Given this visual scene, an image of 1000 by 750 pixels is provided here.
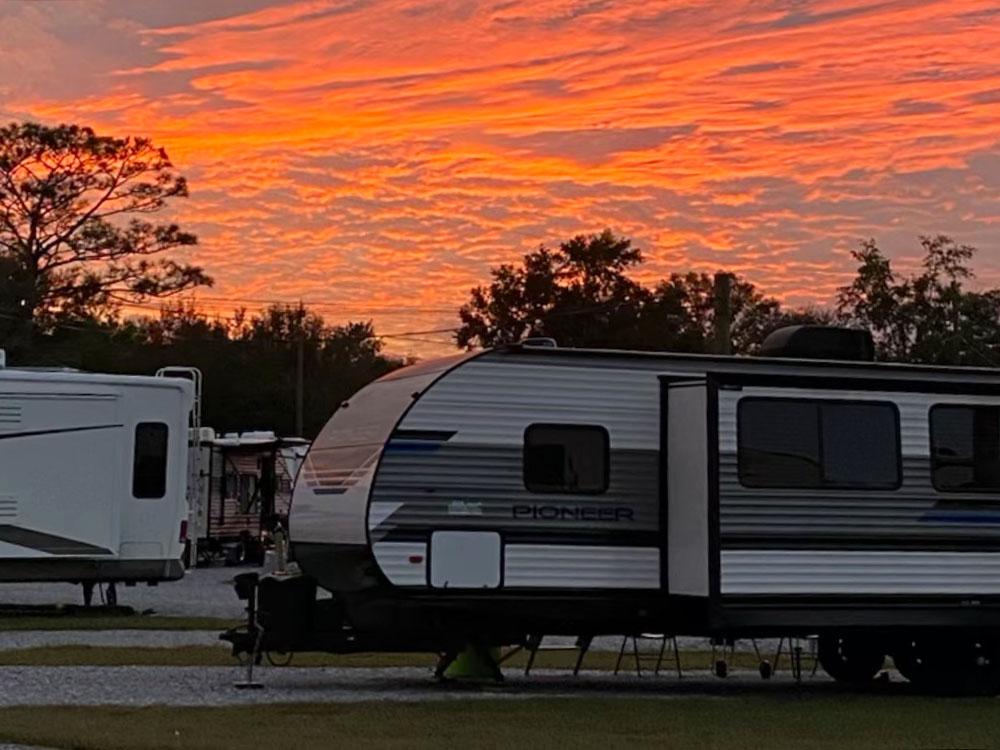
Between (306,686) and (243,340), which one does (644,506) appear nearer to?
(306,686)

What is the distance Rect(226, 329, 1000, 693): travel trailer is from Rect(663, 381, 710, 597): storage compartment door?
18 mm

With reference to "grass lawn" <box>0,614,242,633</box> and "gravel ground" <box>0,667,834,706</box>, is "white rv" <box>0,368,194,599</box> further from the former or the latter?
"gravel ground" <box>0,667,834,706</box>

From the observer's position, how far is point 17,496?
20344 millimetres

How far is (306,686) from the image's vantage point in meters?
14.8

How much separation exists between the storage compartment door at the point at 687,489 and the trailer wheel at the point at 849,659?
9.18 ft

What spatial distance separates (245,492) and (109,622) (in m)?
15.2

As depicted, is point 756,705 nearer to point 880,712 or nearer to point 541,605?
point 880,712

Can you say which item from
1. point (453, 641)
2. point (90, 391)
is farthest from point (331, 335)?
point (453, 641)

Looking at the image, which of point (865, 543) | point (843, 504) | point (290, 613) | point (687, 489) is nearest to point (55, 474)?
point (290, 613)

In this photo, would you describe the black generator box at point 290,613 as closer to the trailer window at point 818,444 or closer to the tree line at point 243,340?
the trailer window at point 818,444

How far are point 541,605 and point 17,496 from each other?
8877 millimetres

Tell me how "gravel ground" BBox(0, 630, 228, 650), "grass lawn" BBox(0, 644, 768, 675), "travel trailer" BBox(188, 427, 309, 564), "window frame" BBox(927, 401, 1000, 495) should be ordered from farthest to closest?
1. "travel trailer" BBox(188, 427, 309, 564)
2. "gravel ground" BBox(0, 630, 228, 650)
3. "grass lawn" BBox(0, 644, 768, 675)
4. "window frame" BBox(927, 401, 1000, 495)

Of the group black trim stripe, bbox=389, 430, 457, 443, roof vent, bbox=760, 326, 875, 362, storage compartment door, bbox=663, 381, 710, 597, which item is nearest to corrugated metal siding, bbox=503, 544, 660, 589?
storage compartment door, bbox=663, 381, 710, 597

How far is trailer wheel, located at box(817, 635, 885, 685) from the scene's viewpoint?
1622 cm
